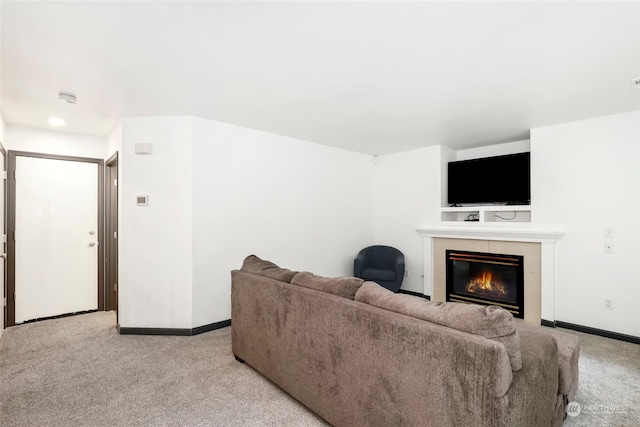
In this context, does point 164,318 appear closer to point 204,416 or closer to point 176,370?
point 176,370

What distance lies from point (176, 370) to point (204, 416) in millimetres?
738

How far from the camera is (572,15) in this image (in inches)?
67.4

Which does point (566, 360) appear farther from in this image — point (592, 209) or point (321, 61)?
point (592, 209)

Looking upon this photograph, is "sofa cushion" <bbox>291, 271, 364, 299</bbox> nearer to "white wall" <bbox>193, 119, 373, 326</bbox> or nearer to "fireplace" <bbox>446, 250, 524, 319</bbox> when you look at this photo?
"white wall" <bbox>193, 119, 373, 326</bbox>

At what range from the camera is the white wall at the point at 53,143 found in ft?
12.0

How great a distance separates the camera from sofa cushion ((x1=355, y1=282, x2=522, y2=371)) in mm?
1233

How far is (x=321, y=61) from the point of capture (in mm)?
2213

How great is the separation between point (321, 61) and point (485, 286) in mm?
3760

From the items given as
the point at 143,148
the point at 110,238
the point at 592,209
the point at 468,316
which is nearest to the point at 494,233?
the point at 592,209

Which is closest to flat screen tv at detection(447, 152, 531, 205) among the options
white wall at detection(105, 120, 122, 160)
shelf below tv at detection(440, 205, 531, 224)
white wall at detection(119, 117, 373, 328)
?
shelf below tv at detection(440, 205, 531, 224)

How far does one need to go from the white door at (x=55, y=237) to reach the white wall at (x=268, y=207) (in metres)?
1.85

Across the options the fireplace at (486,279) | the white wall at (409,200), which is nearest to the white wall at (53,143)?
the white wall at (409,200)

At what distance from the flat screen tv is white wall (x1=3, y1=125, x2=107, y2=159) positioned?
5.02m

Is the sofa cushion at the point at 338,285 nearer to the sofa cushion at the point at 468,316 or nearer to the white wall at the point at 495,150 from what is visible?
the sofa cushion at the point at 468,316
